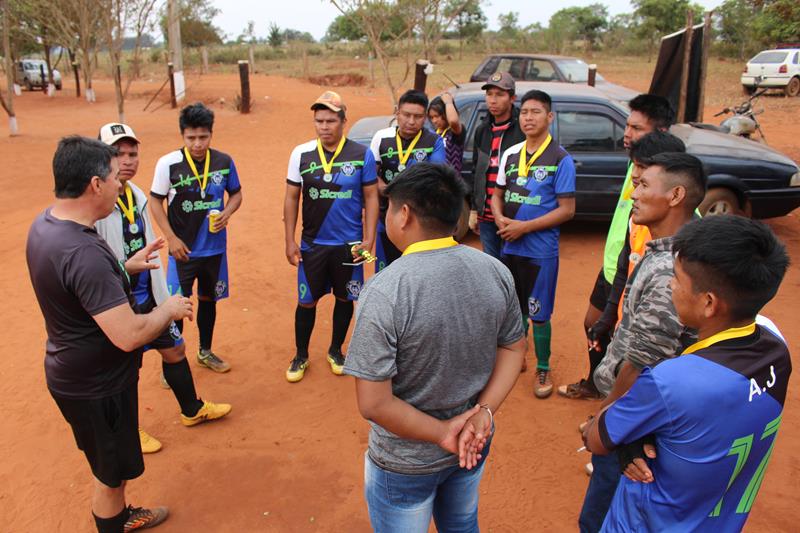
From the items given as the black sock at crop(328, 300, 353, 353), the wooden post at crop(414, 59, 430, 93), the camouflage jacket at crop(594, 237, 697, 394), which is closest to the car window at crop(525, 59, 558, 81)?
the wooden post at crop(414, 59, 430, 93)

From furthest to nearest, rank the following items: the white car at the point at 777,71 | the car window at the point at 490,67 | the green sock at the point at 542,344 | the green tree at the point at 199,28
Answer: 1. the green tree at the point at 199,28
2. the white car at the point at 777,71
3. the car window at the point at 490,67
4. the green sock at the point at 542,344

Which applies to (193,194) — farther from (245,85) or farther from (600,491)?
(245,85)

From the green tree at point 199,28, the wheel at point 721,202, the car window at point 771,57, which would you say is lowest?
the wheel at point 721,202

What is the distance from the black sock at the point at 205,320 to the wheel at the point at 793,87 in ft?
68.0

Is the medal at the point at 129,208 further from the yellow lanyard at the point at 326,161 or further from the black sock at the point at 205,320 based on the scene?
the yellow lanyard at the point at 326,161

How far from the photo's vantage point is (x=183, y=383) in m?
3.57

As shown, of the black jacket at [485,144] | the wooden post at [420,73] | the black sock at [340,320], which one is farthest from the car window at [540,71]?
the black sock at [340,320]

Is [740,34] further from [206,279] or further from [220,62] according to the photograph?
[206,279]

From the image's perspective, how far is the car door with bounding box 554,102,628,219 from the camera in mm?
6707

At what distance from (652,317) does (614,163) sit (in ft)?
16.5

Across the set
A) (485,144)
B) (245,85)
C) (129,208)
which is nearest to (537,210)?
(485,144)

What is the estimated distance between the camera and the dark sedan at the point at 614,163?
6668 millimetres

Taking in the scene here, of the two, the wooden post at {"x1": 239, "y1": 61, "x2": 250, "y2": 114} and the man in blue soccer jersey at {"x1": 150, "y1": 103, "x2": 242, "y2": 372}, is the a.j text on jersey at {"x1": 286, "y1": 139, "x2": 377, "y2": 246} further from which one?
the wooden post at {"x1": 239, "y1": 61, "x2": 250, "y2": 114}

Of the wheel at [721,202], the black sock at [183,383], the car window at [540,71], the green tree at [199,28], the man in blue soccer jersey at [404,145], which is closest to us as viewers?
the black sock at [183,383]
